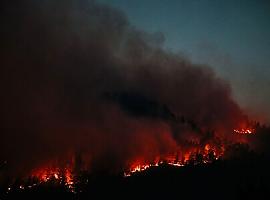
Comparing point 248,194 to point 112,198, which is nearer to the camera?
point 248,194

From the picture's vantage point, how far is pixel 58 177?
4626 inches

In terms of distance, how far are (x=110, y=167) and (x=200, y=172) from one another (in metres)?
32.1

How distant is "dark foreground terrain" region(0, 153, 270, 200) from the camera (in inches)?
4193

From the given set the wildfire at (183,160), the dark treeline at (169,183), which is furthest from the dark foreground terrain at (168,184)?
the wildfire at (183,160)

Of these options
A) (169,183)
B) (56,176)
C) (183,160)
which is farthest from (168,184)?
(56,176)

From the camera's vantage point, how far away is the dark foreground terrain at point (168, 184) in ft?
349

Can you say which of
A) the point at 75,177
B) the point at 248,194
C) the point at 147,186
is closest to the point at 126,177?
the point at 147,186

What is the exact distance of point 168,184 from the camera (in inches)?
4621

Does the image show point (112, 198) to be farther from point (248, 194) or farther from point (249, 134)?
point (249, 134)

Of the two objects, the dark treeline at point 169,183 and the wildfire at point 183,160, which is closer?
the dark treeline at point 169,183

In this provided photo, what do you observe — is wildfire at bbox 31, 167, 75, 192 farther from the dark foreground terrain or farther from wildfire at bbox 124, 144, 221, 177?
wildfire at bbox 124, 144, 221, 177

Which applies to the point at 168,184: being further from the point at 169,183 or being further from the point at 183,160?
the point at 183,160

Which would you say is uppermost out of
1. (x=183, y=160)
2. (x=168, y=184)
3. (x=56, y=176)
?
(x=183, y=160)

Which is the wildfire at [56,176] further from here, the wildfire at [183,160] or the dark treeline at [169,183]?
the wildfire at [183,160]
